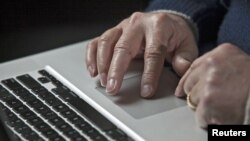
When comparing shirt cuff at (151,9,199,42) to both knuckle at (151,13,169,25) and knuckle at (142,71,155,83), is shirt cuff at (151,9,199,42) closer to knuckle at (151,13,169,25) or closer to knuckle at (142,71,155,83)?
knuckle at (151,13,169,25)

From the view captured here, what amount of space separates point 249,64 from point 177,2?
346 mm

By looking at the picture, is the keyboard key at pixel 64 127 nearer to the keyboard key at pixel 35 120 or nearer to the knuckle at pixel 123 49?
the keyboard key at pixel 35 120

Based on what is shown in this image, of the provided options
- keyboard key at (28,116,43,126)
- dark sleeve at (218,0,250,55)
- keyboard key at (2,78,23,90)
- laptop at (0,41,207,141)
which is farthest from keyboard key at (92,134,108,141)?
dark sleeve at (218,0,250,55)

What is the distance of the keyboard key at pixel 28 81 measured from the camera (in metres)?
0.91

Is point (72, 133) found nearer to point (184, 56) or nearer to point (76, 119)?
point (76, 119)

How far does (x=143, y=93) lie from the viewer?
859 millimetres

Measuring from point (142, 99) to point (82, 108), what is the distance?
3.7 inches

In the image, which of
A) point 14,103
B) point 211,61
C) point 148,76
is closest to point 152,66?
point 148,76

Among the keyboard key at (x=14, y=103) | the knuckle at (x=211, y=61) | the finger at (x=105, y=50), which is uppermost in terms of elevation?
the knuckle at (x=211, y=61)

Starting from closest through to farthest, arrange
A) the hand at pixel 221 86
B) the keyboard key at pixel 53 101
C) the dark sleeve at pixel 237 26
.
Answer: the hand at pixel 221 86 → the keyboard key at pixel 53 101 → the dark sleeve at pixel 237 26

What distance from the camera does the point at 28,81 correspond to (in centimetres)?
93

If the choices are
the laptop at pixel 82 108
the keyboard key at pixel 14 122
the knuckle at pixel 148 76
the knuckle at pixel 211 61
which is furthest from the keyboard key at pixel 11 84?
the knuckle at pixel 211 61

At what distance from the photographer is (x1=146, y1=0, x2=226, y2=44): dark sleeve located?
3.54ft

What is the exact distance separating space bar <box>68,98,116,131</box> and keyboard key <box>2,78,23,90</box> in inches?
4.4
